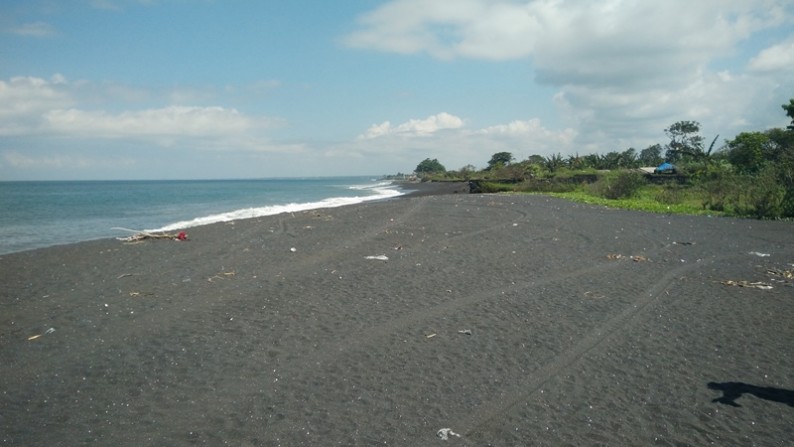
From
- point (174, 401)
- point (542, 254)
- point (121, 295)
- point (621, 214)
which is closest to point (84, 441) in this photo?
point (174, 401)

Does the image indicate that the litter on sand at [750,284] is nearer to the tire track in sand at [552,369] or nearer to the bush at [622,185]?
the tire track in sand at [552,369]

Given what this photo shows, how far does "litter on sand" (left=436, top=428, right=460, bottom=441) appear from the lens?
407cm

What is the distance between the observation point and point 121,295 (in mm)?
8688

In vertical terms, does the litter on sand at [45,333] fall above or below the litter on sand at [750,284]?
above

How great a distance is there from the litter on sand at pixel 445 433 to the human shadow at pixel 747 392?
2468mm

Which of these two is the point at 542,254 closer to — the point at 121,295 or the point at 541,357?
the point at 541,357

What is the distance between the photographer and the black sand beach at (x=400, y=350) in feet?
14.0

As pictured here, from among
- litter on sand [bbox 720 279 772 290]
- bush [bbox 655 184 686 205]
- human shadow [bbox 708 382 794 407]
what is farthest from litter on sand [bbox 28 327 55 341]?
bush [bbox 655 184 686 205]

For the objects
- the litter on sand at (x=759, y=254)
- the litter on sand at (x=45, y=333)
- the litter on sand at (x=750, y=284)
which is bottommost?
the litter on sand at (x=750, y=284)

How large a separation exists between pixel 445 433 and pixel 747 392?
2.95 m

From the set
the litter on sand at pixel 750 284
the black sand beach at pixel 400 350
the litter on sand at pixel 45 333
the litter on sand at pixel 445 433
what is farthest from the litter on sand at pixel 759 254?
the litter on sand at pixel 45 333

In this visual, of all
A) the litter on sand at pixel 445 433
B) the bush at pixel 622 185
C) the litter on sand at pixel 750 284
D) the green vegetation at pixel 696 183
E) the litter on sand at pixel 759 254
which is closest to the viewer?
the litter on sand at pixel 445 433

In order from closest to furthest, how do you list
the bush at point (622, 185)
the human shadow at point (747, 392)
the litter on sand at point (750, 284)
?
the human shadow at point (747, 392) < the litter on sand at point (750, 284) < the bush at point (622, 185)

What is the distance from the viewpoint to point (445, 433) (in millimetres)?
4125
